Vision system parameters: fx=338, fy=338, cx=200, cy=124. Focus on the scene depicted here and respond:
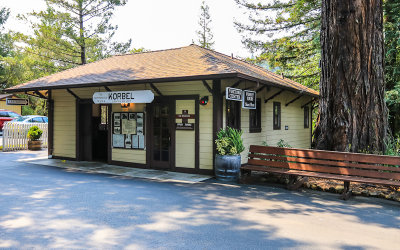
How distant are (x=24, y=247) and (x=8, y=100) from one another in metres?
10.5

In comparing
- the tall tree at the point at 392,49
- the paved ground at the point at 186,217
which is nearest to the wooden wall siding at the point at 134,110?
the paved ground at the point at 186,217

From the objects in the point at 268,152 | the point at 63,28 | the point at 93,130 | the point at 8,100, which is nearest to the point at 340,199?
the point at 268,152

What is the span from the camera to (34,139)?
53.5ft

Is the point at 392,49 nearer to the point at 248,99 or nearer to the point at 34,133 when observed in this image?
the point at 248,99

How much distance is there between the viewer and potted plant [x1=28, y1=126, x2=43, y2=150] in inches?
639

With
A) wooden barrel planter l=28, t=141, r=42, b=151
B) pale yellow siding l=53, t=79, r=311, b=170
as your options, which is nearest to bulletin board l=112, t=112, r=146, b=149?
pale yellow siding l=53, t=79, r=311, b=170

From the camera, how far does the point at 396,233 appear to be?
4770 mm

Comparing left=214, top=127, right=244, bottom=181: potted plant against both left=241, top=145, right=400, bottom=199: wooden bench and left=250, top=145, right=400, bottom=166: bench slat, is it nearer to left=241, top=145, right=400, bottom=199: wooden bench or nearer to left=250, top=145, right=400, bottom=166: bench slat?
left=241, top=145, right=400, bottom=199: wooden bench

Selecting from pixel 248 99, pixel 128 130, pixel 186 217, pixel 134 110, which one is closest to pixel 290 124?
pixel 248 99

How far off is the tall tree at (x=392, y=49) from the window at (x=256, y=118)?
16.1 ft

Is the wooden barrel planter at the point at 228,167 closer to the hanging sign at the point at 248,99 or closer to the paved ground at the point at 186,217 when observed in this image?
the paved ground at the point at 186,217

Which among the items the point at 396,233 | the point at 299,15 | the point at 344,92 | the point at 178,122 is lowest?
the point at 396,233

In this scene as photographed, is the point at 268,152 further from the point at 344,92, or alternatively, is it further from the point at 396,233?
the point at 396,233

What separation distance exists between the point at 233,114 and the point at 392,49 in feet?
24.7
